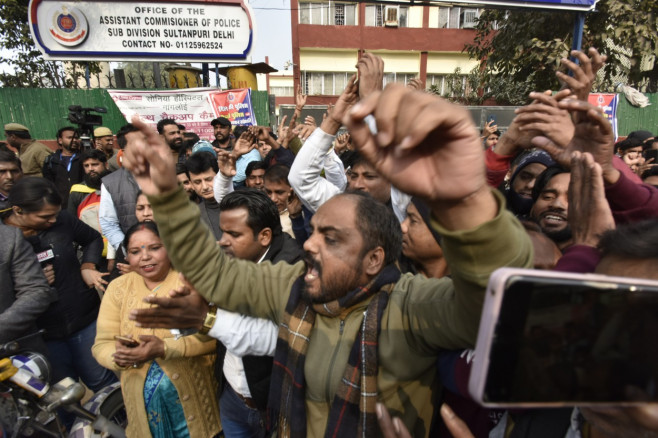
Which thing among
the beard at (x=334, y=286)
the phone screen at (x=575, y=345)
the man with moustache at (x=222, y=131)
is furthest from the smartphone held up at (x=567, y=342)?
the man with moustache at (x=222, y=131)

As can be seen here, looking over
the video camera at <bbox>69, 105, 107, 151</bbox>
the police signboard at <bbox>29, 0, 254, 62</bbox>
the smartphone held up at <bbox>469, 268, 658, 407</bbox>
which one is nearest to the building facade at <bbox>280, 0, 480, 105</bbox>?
the police signboard at <bbox>29, 0, 254, 62</bbox>

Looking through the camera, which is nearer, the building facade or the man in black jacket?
the man in black jacket

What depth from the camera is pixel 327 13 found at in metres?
20.1

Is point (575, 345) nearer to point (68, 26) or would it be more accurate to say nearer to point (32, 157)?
point (32, 157)

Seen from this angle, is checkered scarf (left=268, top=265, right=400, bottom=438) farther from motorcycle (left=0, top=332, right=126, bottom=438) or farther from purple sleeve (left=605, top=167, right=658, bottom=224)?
motorcycle (left=0, top=332, right=126, bottom=438)

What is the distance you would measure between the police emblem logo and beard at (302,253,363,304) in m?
9.34

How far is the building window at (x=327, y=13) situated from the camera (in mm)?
19891

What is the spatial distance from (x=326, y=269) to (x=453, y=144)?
2.32ft

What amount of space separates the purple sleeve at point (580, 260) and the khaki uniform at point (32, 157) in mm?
7165

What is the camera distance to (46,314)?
259cm

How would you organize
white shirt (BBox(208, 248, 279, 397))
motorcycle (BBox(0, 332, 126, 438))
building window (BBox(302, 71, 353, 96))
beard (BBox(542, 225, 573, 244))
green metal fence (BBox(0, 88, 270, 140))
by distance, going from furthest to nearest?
building window (BBox(302, 71, 353, 96)) → green metal fence (BBox(0, 88, 270, 140)) → motorcycle (BBox(0, 332, 126, 438)) → beard (BBox(542, 225, 573, 244)) → white shirt (BBox(208, 248, 279, 397))

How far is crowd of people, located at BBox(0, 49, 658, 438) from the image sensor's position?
795 mm

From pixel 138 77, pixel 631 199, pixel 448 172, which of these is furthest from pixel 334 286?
pixel 138 77

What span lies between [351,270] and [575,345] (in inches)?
31.1
